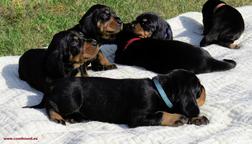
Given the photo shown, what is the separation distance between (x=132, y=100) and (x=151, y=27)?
8.35 ft

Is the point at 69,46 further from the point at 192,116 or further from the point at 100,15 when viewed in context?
the point at 192,116

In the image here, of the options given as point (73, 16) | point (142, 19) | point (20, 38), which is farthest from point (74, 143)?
point (73, 16)

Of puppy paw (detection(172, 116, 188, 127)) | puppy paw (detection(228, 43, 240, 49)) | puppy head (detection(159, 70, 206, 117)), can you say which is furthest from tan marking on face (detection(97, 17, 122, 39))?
puppy paw (detection(172, 116, 188, 127))

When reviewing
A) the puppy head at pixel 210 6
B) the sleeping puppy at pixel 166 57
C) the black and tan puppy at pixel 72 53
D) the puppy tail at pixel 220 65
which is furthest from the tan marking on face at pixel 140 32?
the puppy head at pixel 210 6

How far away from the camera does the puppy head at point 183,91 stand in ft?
15.4

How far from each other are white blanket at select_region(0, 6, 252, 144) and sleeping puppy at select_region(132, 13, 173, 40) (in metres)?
0.88

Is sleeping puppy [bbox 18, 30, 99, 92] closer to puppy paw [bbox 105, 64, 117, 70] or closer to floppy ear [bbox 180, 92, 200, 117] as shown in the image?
puppy paw [bbox 105, 64, 117, 70]

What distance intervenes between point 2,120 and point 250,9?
4.91 m

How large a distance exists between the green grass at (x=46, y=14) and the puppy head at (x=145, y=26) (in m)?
1.48

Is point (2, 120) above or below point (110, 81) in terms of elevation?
below

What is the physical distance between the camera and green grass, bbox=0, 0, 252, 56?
313 inches

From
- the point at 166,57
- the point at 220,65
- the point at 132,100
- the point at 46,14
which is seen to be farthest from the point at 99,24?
the point at 46,14

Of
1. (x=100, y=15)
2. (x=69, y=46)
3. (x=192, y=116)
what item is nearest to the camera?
(x=192, y=116)

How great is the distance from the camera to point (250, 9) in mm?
8633
